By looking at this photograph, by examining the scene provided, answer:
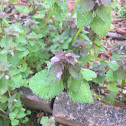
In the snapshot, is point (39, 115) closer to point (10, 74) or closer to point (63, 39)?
point (10, 74)

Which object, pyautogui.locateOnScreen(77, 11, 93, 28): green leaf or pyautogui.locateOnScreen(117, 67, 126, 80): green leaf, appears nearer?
pyautogui.locateOnScreen(77, 11, 93, 28): green leaf

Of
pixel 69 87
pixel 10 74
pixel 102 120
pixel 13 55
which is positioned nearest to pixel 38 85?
pixel 69 87

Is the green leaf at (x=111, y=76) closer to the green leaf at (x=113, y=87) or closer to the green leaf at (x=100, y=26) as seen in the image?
the green leaf at (x=113, y=87)

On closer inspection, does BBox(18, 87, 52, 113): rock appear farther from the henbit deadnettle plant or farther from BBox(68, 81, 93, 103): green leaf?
the henbit deadnettle plant

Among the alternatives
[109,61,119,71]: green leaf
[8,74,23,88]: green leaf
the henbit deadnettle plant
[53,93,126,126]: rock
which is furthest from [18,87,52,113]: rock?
the henbit deadnettle plant

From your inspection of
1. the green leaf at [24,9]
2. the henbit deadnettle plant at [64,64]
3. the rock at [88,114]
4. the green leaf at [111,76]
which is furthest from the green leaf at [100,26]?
the green leaf at [24,9]

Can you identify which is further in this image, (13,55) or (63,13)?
(13,55)

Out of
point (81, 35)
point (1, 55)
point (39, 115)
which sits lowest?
point (39, 115)

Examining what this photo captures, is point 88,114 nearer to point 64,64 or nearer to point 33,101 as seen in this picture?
point 33,101
